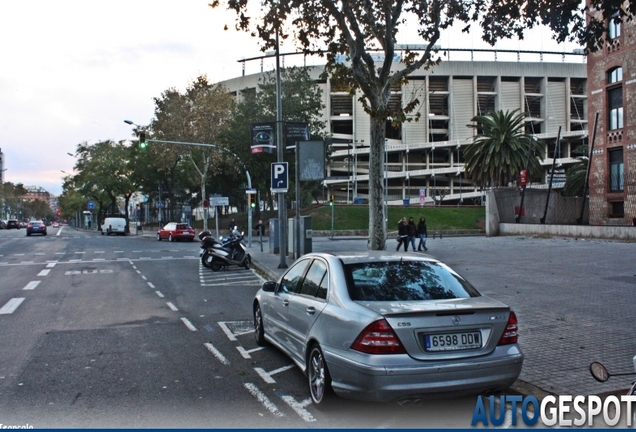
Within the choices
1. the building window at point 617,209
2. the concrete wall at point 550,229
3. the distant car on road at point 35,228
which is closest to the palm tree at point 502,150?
the concrete wall at point 550,229

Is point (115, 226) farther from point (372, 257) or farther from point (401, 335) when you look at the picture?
point (401, 335)

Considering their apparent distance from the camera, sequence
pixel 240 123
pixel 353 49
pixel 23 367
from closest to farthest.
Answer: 1. pixel 23 367
2. pixel 353 49
3. pixel 240 123

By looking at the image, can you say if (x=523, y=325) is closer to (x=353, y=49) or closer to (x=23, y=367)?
(x=23, y=367)

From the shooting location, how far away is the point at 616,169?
36.0 metres

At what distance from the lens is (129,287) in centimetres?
1529

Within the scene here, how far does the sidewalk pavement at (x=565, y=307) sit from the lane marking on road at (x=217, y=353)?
11.3 ft

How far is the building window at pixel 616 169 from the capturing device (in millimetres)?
35656

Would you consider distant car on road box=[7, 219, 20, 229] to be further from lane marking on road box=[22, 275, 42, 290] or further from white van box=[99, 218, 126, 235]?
lane marking on road box=[22, 275, 42, 290]

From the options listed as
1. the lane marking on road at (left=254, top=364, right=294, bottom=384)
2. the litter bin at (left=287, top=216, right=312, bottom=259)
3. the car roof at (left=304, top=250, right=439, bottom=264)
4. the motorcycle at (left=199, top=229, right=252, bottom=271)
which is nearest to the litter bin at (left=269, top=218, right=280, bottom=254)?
the litter bin at (left=287, top=216, right=312, bottom=259)

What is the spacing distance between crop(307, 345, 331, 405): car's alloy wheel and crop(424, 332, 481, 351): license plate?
0.99 metres

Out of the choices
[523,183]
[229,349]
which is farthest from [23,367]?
[523,183]

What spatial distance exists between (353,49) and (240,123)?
32.7 m

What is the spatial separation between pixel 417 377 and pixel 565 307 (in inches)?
273

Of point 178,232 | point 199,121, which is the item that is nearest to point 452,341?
point 178,232
